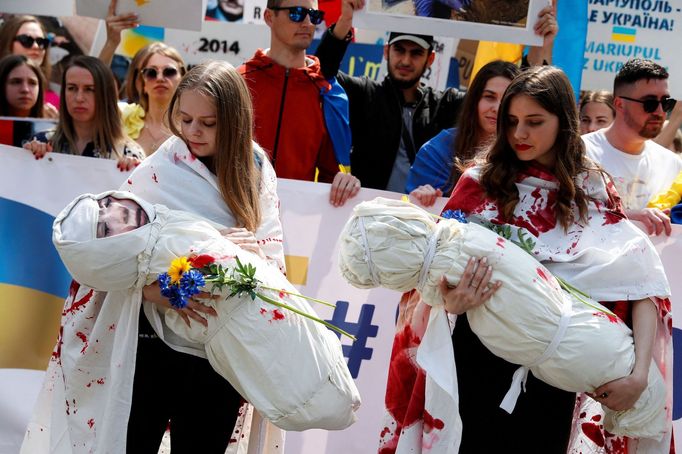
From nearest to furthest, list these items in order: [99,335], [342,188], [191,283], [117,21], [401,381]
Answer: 1. [191,283]
2. [99,335]
3. [401,381]
4. [342,188]
5. [117,21]

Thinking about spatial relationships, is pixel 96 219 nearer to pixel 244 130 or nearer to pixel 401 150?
pixel 244 130

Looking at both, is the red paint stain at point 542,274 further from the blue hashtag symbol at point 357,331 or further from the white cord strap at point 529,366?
the blue hashtag symbol at point 357,331

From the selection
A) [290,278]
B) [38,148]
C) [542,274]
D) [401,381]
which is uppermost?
[38,148]

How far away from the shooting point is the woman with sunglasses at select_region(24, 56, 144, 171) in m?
4.91

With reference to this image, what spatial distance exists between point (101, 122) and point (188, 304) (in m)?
1.95

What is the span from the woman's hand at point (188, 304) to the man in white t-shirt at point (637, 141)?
218cm

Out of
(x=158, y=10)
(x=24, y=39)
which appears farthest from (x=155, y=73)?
(x=24, y=39)

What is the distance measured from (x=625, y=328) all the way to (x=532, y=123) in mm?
706

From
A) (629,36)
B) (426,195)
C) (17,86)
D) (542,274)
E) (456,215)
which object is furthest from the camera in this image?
(629,36)

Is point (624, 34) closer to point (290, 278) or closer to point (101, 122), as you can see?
point (290, 278)

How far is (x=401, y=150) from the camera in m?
5.28

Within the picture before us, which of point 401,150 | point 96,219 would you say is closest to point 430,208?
point 401,150

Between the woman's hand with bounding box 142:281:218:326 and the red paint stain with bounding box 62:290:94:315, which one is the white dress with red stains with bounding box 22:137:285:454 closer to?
the red paint stain with bounding box 62:290:94:315

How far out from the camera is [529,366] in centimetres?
323
